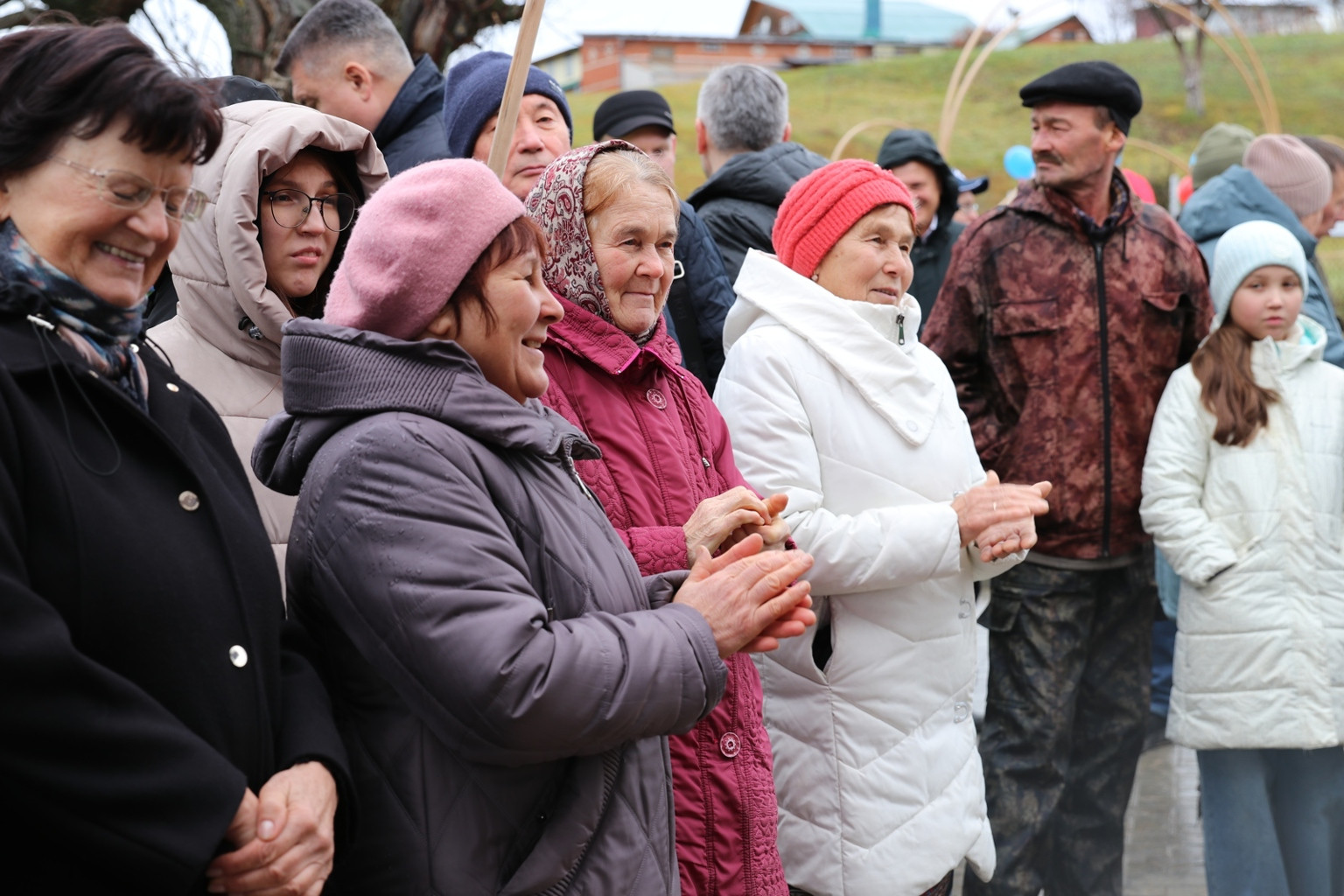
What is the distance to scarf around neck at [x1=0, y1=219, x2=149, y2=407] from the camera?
175cm

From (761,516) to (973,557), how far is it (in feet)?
3.27

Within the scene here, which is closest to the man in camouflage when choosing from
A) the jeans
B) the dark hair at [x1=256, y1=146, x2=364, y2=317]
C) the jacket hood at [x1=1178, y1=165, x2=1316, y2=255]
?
the jeans

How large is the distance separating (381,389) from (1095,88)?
3.39 meters

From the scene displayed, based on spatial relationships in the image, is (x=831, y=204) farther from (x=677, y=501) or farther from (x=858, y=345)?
(x=677, y=501)

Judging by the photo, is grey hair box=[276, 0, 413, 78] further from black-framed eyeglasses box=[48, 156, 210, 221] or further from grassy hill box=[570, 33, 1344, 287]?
grassy hill box=[570, 33, 1344, 287]

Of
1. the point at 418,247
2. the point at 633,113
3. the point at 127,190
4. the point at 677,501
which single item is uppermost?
the point at 127,190

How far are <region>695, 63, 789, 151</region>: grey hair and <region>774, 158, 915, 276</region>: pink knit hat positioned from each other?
1.63 m

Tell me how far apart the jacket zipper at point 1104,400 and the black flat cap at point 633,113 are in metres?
1.96

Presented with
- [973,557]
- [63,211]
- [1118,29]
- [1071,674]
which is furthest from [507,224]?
[1118,29]

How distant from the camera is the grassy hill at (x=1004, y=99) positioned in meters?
37.6

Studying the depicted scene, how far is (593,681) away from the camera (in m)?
1.90

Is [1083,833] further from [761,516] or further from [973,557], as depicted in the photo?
[761,516]

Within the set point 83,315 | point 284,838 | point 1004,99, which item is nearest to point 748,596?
point 284,838

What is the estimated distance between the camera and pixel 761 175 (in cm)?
492
